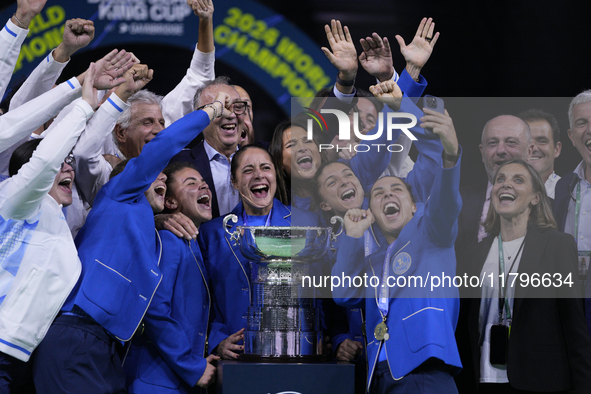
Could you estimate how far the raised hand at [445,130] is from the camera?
3.06 m

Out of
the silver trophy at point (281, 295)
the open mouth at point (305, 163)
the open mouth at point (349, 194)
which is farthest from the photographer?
the open mouth at point (305, 163)

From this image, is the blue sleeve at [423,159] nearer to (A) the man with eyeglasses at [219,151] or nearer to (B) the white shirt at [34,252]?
(A) the man with eyeglasses at [219,151]

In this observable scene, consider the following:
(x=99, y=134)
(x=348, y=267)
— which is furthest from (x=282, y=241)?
(x=99, y=134)

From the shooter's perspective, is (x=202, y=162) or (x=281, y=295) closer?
(x=281, y=295)

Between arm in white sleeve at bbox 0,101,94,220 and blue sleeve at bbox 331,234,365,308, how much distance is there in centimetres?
140

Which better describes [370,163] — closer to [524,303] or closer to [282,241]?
[282,241]

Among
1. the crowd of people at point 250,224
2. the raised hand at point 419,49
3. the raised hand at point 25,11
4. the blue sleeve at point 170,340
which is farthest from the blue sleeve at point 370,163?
the raised hand at point 25,11

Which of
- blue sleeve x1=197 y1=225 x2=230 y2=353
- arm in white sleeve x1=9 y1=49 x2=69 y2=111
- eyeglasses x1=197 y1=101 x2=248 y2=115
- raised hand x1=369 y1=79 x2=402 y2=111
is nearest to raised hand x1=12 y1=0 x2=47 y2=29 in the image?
arm in white sleeve x1=9 y1=49 x2=69 y2=111

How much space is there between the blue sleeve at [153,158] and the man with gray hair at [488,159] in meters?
1.67

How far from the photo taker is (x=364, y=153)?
152 inches

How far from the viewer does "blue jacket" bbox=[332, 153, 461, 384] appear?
295 centimetres

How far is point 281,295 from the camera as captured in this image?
9.96ft

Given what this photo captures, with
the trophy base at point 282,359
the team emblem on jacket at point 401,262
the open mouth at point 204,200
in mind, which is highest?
the open mouth at point 204,200

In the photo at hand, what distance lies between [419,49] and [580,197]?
132cm
